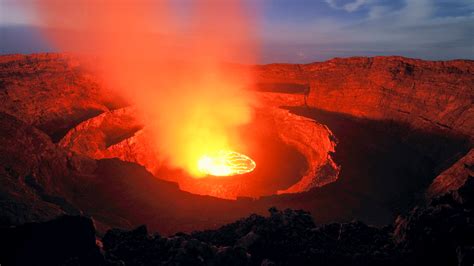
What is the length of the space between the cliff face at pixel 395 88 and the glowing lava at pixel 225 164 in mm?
15581

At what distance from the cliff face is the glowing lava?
15.6 metres

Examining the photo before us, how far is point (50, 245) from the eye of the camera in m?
12.1

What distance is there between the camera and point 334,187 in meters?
30.6

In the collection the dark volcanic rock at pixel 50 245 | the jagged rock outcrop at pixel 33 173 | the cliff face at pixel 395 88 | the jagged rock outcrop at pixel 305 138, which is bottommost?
the dark volcanic rock at pixel 50 245

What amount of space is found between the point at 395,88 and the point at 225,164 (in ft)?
78.8

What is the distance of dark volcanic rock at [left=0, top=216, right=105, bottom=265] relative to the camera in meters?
11.6

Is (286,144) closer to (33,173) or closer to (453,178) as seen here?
(453,178)

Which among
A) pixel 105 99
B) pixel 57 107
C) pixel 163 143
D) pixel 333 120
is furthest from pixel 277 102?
pixel 57 107

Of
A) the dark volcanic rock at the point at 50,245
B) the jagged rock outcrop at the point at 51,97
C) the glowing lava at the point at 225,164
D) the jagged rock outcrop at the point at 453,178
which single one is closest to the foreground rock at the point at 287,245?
the dark volcanic rock at the point at 50,245

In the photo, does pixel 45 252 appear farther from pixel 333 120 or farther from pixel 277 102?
pixel 277 102

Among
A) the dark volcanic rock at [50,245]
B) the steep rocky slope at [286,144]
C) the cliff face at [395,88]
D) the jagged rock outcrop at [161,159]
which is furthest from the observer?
the cliff face at [395,88]

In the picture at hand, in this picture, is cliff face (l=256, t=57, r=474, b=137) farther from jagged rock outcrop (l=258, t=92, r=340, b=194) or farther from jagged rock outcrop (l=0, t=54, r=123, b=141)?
jagged rock outcrop (l=0, t=54, r=123, b=141)

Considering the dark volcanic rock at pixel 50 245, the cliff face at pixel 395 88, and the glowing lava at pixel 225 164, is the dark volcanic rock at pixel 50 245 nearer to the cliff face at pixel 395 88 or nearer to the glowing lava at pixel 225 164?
the glowing lava at pixel 225 164

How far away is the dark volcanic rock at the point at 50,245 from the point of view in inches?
457
